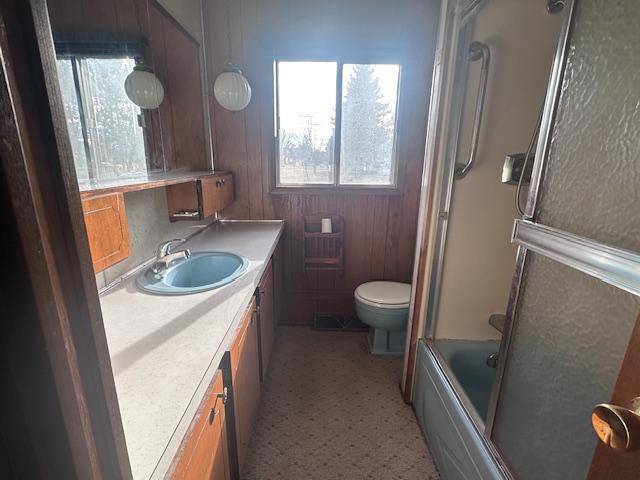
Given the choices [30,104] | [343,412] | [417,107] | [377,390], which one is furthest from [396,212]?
[30,104]

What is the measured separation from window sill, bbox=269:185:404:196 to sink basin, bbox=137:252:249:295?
839mm

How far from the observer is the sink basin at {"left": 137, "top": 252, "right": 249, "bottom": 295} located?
1304 mm

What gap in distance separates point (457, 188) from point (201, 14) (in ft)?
6.31

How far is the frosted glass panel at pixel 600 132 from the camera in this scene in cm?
57

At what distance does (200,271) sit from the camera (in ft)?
5.21

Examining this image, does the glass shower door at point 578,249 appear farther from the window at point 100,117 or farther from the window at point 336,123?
the window at point 336,123

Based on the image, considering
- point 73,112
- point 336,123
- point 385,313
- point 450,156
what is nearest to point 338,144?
point 336,123

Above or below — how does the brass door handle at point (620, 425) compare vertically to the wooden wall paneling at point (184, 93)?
below

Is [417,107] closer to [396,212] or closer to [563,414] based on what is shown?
[396,212]

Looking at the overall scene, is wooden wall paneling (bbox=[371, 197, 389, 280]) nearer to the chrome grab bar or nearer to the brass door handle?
the chrome grab bar

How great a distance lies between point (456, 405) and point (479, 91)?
4.22 ft

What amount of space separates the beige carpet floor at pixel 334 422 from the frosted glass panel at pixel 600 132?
51.6 inches

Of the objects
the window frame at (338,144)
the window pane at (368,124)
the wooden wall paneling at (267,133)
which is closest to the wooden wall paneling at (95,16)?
the wooden wall paneling at (267,133)

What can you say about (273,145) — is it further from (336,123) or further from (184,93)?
(184,93)
